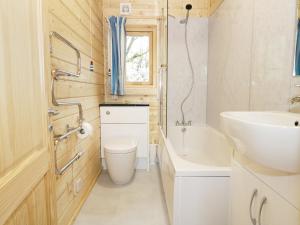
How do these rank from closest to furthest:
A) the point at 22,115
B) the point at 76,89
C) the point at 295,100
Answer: the point at 22,115 → the point at 295,100 → the point at 76,89

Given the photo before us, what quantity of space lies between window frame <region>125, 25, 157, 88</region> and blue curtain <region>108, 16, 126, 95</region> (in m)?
0.20

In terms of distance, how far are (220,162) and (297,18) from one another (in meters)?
1.48

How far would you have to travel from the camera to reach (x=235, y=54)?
6.77ft

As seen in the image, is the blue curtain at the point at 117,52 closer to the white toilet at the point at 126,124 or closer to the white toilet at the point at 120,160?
the white toilet at the point at 126,124

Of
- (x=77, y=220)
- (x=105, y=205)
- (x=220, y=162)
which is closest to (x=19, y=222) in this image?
(x=77, y=220)

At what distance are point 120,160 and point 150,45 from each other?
1695mm

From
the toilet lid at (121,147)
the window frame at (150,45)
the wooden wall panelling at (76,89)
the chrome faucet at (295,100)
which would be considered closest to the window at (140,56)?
the window frame at (150,45)

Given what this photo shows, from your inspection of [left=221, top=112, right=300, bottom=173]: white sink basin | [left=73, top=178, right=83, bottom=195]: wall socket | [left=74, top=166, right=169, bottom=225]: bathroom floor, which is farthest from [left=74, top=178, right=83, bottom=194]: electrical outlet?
[left=221, top=112, right=300, bottom=173]: white sink basin

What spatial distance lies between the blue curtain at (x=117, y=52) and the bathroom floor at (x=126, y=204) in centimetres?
120

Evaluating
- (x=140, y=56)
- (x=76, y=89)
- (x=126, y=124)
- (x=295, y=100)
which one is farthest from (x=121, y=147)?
(x=295, y=100)

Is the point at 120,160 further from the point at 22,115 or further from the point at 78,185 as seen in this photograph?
the point at 22,115

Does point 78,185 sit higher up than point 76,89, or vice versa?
point 76,89

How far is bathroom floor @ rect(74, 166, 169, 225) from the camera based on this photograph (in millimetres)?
1810

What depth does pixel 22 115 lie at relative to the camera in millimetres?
833
